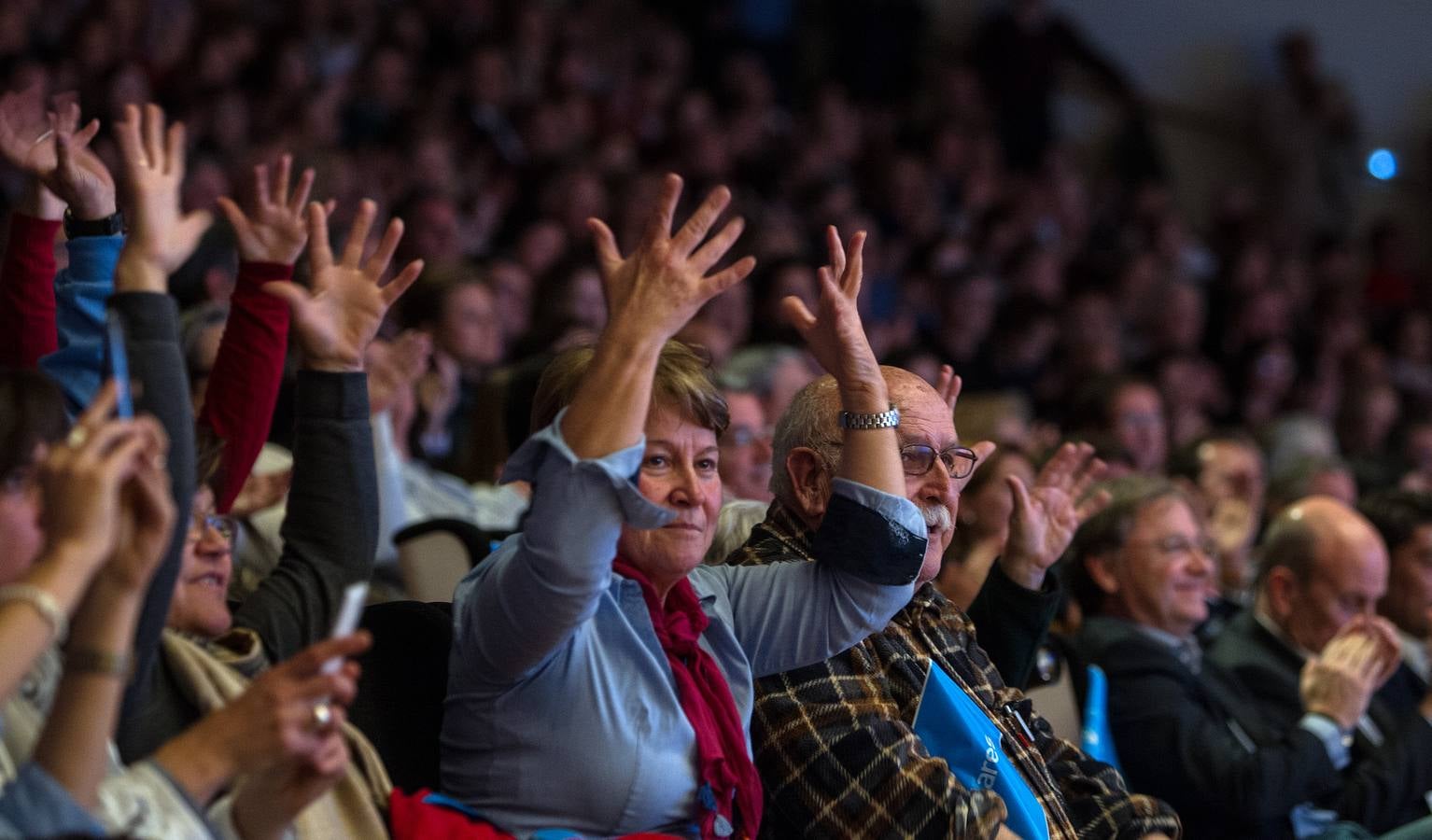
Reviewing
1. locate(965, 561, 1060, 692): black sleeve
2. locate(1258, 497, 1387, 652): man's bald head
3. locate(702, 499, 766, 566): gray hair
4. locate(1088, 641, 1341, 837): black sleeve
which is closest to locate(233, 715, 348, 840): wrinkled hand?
locate(702, 499, 766, 566): gray hair

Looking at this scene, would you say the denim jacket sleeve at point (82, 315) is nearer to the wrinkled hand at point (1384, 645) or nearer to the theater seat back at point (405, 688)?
the theater seat back at point (405, 688)

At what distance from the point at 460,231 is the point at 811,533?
11.7 feet

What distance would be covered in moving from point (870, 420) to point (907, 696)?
407mm

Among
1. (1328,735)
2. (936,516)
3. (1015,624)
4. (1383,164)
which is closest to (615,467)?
(936,516)

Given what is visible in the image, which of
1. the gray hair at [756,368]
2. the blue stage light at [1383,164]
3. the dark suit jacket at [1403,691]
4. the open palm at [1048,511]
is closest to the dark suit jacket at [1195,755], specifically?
the open palm at [1048,511]

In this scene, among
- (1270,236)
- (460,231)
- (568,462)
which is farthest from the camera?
(1270,236)

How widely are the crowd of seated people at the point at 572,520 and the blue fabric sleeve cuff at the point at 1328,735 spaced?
1cm

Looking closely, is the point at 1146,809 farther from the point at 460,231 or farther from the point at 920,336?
the point at 920,336

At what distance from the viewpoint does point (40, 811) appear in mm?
1360

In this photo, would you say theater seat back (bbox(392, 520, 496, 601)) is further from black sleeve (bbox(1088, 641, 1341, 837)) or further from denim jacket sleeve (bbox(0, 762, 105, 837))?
denim jacket sleeve (bbox(0, 762, 105, 837))

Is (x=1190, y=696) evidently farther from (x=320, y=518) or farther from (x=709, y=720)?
(x=320, y=518)

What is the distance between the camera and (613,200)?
5996 mm

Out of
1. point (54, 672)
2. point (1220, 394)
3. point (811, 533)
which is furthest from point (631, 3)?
point (54, 672)

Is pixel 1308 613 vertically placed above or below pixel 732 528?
below
